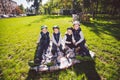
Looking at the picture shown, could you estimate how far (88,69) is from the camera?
247 inches

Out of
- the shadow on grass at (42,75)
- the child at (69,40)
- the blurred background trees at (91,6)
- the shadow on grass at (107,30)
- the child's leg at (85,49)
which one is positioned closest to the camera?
the shadow on grass at (42,75)

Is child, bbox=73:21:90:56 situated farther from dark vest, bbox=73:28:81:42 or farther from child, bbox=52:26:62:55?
child, bbox=52:26:62:55

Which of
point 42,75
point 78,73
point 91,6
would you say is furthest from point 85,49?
point 91,6

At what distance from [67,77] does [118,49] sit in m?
4.47

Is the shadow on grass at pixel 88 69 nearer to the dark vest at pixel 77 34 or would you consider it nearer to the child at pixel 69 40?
the child at pixel 69 40

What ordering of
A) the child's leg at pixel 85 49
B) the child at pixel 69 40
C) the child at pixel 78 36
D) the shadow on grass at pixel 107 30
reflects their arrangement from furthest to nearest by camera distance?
the shadow on grass at pixel 107 30, the child at pixel 69 40, the child at pixel 78 36, the child's leg at pixel 85 49

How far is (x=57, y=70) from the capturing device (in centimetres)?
619

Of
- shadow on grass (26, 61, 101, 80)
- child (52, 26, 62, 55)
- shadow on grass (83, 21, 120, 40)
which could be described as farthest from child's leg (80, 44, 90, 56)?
shadow on grass (83, 21, 120, 40)

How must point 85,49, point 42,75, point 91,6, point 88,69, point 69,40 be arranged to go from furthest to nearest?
point 91,6
point 69,40
point 85,49
point 88,69
point 42,75

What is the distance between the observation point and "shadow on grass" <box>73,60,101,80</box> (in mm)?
5727

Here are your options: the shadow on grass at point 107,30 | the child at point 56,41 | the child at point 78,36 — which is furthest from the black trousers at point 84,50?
the shadow on grass at point 107,30

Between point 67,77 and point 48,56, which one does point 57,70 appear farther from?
point 48,56

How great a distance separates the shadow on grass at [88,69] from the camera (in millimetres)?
5727

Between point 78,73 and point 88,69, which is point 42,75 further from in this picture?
point 88,69
